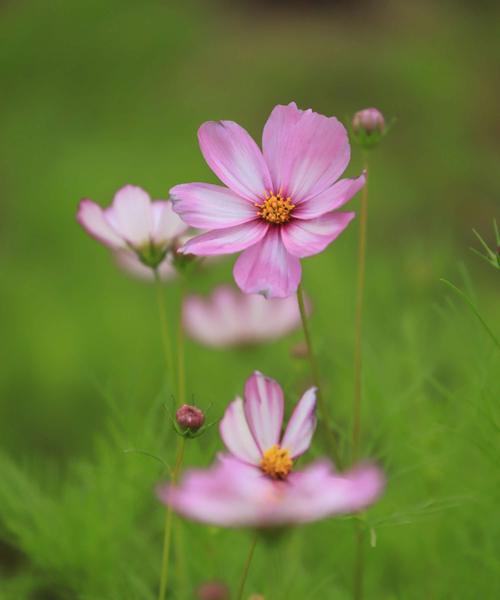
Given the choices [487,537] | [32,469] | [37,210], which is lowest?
[32,469]

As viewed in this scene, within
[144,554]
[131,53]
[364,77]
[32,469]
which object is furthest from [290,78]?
[144,554]

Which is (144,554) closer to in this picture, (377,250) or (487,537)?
(487,537)

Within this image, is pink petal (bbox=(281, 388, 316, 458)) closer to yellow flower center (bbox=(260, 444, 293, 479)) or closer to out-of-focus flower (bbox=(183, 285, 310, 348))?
yellow flower center (bbox=(260, 444, 293, 479))

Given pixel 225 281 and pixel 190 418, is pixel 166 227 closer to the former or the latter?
pixel 190 418

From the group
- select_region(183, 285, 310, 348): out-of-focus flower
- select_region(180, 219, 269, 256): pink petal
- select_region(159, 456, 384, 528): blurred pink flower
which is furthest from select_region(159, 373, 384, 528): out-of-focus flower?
select_region(183, 285, 310, 348): out-of-focus flower

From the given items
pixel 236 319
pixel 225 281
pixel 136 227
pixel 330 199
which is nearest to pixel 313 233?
pixel 330 199

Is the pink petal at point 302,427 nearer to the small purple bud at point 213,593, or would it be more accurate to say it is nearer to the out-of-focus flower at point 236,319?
the small purple bud at point 213,593
